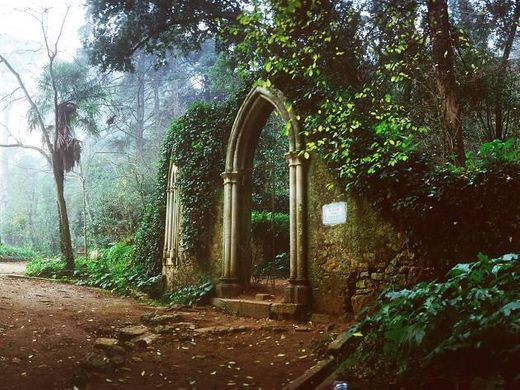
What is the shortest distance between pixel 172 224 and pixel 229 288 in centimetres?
280

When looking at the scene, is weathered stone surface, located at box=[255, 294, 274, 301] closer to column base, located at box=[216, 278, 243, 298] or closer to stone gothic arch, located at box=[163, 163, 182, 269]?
column base, located at box=[216, 278, 243, 298]

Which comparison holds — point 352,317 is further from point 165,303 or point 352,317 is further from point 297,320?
point 165,303

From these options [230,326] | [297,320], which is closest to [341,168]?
[297,320]

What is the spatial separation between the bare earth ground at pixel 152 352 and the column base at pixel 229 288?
2.58ft

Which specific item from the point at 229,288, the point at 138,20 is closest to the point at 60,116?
the point at 138,20

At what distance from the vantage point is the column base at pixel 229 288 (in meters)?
8.09

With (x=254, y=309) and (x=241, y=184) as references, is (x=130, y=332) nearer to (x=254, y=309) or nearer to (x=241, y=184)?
(x=254, y=309)

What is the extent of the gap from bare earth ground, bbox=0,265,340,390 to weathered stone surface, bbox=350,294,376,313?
0.52m

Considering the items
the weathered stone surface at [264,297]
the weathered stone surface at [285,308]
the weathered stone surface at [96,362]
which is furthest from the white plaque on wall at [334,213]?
the weathered stone surface at [96,362]

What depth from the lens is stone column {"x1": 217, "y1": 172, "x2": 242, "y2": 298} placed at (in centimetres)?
816

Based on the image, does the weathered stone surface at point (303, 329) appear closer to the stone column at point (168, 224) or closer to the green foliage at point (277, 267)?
the green foliage at point (277, 267)

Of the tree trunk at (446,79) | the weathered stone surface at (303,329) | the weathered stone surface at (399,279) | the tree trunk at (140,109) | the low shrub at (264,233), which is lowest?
the weathered stone surface at (303,329)

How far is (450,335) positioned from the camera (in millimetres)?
2949

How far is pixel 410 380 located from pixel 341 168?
384 centimetres
